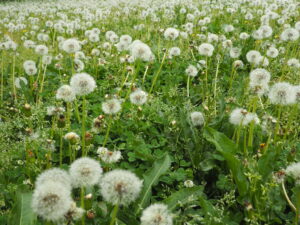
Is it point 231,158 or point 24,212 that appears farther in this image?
point 231,158

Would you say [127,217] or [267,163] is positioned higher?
[267,163]

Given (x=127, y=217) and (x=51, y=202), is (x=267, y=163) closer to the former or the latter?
(x=127, y=217)

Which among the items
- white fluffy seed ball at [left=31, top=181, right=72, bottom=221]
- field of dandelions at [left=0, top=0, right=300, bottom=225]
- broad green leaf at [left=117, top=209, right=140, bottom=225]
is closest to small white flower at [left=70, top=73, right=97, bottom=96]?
field of dandelions at [left=0, top=0, right=300, bottom=225]

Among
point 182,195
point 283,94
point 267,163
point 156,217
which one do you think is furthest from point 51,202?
point 283,94

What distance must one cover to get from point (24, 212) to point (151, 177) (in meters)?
0.79

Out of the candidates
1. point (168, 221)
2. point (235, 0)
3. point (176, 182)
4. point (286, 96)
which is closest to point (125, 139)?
point (176, 182)

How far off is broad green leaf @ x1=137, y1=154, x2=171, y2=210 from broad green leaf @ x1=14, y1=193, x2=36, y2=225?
0.63 m

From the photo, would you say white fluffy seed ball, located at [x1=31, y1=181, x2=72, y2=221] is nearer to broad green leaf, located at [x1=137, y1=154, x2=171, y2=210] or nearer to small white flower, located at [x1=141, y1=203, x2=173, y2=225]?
small white flower, located at [x1=141, y1=203, x2=173, y2=225]

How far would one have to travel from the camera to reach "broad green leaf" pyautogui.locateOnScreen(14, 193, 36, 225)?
1784mm

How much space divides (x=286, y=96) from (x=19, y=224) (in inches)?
70.4

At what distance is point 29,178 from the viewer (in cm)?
229

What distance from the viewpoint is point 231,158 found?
7.16 ft

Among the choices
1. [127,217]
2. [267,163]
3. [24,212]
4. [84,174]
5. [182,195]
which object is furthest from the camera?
[267,163]

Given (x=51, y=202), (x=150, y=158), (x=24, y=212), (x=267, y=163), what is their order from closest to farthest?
(x=51, y=202), (x=24, y=212), (x=267, y=163), (x=150, y=158)
